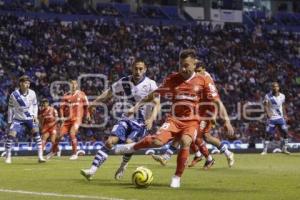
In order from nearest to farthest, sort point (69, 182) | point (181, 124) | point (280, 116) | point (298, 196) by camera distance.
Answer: point (298, 196)
point (181, 124)
point (69, 182)
point (280, 116)

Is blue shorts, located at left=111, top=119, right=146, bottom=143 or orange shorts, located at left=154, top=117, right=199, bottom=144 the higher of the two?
orange shorts, located at left=154, top=117, right=199, bottom=144

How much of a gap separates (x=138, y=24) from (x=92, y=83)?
14.8m

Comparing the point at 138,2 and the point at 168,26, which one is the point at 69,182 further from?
the point at 138,2

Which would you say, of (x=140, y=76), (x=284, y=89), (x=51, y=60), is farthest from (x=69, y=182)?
(x=284, y=89)

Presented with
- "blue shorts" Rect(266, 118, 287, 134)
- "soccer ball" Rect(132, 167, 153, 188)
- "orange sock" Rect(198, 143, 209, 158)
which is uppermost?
"soccer ball" Rect(132, 167, 153, 188)

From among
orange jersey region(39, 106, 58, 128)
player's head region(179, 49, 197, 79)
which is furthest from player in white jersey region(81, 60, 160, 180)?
orange jersey region(39, 106, 58, 128)

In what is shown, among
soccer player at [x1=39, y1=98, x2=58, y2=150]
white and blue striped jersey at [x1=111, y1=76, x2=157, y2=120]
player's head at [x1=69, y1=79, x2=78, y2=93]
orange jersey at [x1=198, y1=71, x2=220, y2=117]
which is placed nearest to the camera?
orange jersey at [x1=198, y1=71, x2=220, y2=117]

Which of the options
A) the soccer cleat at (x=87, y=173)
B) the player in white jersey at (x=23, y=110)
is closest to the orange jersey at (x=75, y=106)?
the player in white jersey at (x=23, y=110)

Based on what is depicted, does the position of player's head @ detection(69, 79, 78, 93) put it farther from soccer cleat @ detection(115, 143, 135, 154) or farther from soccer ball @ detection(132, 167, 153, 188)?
soccer ball @ detection(132, 167, 153, 188)

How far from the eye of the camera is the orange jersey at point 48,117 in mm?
26625

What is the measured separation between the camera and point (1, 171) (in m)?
16.7

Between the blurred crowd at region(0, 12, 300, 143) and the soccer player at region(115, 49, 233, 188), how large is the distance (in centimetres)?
1992

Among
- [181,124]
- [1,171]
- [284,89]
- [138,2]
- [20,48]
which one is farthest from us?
[138,2]

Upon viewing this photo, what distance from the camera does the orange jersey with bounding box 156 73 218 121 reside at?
12695 mm
